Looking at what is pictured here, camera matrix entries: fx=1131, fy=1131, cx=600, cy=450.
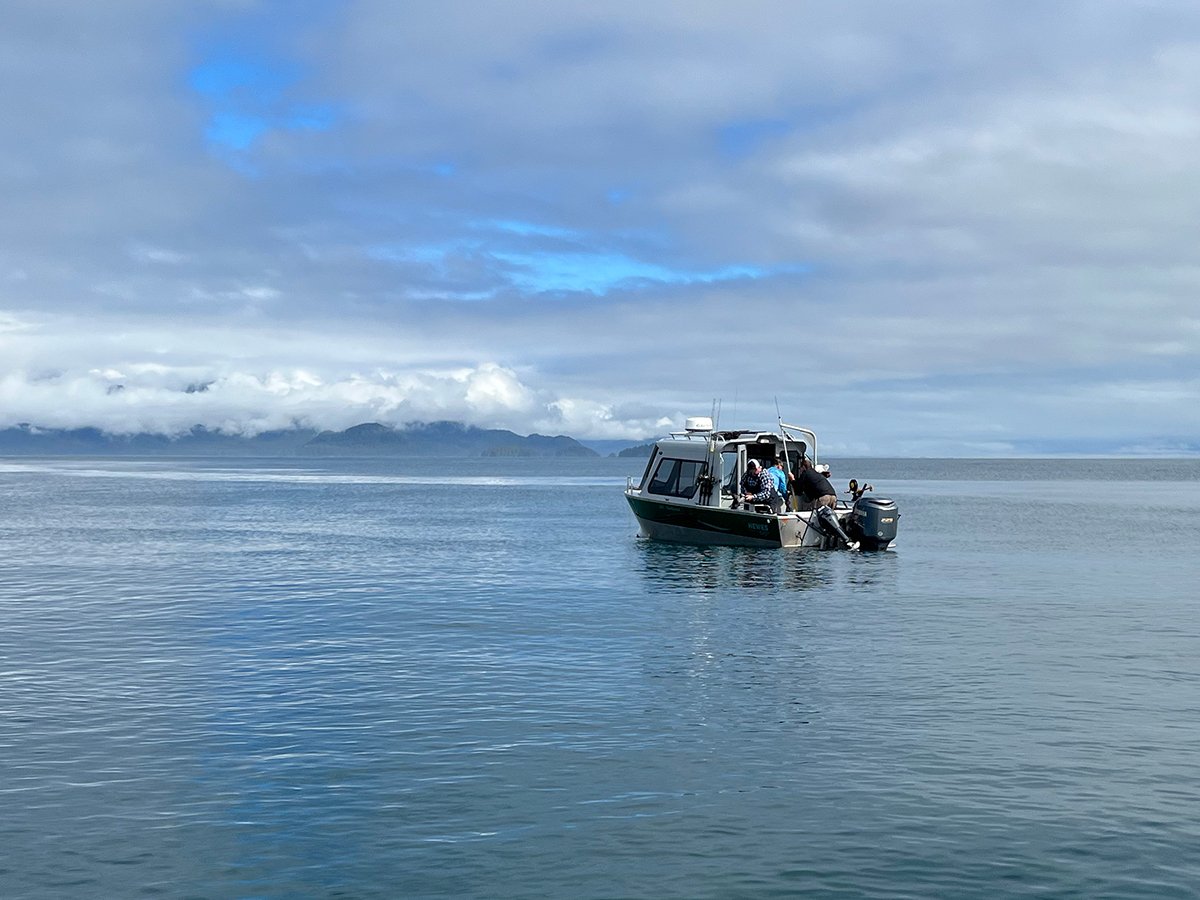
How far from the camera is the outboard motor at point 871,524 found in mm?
43875

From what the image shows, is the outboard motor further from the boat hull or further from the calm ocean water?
the calm ocean water

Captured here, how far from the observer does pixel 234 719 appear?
1706cm

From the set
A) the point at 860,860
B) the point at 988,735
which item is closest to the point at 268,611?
the point at 988,735

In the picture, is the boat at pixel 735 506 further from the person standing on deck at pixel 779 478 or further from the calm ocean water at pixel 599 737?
the calm ocean water at pixel 599 737

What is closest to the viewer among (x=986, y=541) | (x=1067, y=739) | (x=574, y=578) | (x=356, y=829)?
(x=356, y=829)

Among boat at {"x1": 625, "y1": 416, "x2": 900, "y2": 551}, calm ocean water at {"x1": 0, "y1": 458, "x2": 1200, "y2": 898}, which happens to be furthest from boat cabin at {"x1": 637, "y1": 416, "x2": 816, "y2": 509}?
calm ocean water at {"x1": 0, "y1": 458, "x2": 1200, "y2": 898}

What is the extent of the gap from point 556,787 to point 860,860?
3.88 m

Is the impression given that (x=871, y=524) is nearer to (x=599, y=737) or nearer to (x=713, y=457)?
(x=713, y=457)

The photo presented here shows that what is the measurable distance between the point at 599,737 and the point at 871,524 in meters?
29.8

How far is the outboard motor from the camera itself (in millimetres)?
43875

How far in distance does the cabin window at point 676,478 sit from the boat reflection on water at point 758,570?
2383 mm

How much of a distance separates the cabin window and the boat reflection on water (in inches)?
93.8

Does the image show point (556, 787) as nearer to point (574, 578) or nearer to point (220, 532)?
point (574, 578)

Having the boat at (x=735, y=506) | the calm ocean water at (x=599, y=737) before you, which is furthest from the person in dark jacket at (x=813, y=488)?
the calm ocean water at (x=599, y=737)
